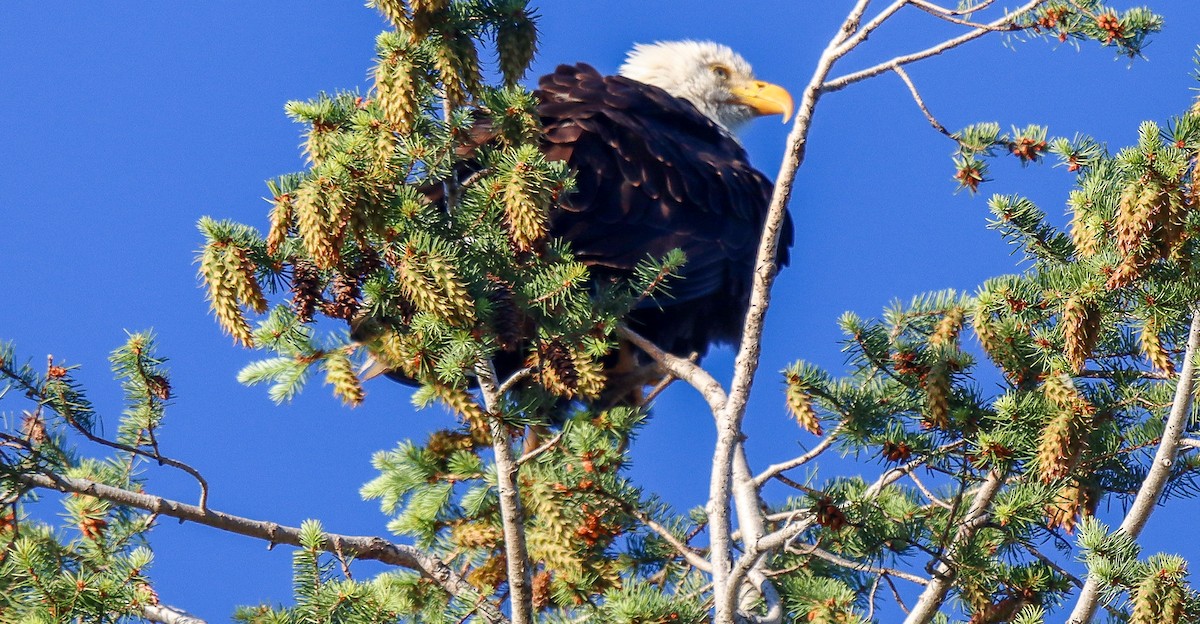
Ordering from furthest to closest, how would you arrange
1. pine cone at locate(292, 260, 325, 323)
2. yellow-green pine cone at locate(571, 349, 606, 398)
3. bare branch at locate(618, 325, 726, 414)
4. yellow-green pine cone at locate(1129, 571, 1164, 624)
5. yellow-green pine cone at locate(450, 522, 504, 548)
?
1. yellow-green pine cone at locate(450, 522, 504, 548)
2. bare branch at locate(618, 325, 726, 414)
3. yellow-green pine cone at locate(571, 349, 606, 398)
4. pine cone at locate(292, 260, 325, 323)
5. yellow-green pine cone at locate(1129, 571, 1164, 624)

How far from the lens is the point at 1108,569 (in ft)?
8.61

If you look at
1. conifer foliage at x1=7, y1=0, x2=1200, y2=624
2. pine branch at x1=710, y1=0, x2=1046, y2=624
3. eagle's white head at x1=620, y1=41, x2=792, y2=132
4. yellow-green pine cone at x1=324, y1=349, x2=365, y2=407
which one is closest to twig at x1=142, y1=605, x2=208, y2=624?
conifer foliage at x1=7, y1=0, x2=1200, y2=624

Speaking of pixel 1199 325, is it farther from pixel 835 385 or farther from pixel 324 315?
pixel 324 315

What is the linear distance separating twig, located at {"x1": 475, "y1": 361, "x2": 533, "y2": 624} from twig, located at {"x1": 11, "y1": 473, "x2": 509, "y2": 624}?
0.49 feet

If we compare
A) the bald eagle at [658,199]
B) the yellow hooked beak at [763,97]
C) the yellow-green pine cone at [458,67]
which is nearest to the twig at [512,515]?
the yellow-green pine cone at [458,67]

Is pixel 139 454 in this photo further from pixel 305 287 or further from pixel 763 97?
pixel 763 97

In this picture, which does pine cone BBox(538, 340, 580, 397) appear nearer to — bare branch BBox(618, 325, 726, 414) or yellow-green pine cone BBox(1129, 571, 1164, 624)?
bare branch BBox(618, 325, 726, 414)

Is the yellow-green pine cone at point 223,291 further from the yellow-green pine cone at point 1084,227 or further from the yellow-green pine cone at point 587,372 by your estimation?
the yellow-green pine cone at point 1084,227

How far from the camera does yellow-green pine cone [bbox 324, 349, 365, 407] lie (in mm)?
3236

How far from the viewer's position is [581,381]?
3471 millimetres

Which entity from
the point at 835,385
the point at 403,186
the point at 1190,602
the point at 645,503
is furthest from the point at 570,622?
the point at 1190,602

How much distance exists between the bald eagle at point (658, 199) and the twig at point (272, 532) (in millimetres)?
1020

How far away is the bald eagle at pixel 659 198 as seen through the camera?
16.0 feet

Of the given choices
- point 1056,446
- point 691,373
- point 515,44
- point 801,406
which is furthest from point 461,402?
point 1056,446
